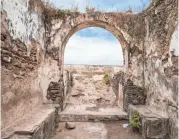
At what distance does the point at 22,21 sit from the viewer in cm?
379

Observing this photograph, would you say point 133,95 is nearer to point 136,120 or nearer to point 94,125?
point 136,120

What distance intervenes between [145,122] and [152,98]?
4.09 ft

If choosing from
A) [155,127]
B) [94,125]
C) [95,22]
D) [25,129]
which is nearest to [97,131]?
[94,125]

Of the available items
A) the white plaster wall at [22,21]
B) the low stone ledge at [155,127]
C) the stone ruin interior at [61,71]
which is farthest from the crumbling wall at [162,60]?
the white plaster wall at [22,21]

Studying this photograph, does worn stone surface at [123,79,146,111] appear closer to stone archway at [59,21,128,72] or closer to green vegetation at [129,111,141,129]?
stone archway at [59,21,128,72]

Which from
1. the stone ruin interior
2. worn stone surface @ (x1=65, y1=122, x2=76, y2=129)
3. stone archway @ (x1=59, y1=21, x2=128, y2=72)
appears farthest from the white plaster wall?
worn stone surface @ (x1=65, y1=122, x2=76, y2=129)

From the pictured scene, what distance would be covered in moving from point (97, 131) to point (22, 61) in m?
2.31

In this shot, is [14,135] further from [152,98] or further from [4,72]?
[152,98]

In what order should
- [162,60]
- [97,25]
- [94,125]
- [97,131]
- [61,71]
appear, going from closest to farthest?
[162,60] → [97,131] → [94,125] → [61,71] → [97,25]

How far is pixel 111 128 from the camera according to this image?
4.68 metres

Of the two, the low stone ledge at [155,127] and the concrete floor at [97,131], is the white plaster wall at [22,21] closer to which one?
the concrete floor at [97,131]

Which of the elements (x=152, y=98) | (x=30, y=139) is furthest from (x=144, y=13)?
(x=30, y=139)

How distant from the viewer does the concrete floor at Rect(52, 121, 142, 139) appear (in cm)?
412

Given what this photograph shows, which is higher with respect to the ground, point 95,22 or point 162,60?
point 95,22
